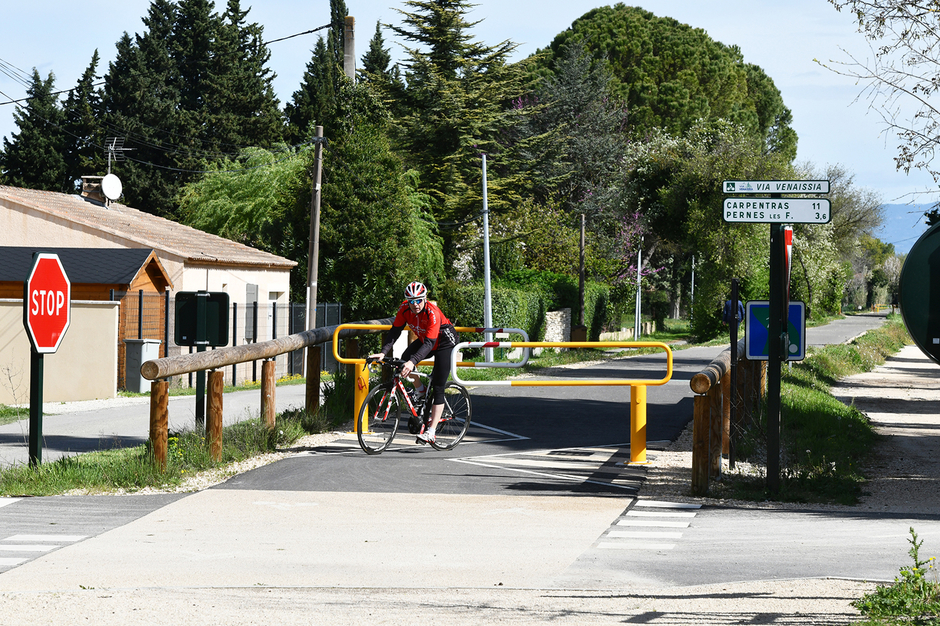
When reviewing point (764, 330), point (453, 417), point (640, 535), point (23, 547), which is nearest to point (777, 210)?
point (764, 330)

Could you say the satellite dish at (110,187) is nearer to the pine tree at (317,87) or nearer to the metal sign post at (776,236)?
the pine tree at (317,87)

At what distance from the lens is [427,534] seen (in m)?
7.99

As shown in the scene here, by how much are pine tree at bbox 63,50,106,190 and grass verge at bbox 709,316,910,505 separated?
1739 inches

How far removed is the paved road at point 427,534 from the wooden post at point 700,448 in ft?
1.99

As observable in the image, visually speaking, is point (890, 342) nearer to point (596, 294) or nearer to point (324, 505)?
point (596, 294)

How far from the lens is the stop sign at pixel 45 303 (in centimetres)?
1017

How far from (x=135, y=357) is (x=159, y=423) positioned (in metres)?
13.9

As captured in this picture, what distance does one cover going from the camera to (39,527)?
8.06m

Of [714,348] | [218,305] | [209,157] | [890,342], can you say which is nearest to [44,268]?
[218,305]

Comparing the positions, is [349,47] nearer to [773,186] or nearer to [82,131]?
[82,131]

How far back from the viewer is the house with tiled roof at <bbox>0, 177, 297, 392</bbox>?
92.9ft

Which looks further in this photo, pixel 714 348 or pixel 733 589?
pixel 714 348

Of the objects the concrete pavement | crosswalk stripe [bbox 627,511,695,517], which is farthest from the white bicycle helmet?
crosswalk stripe [bbox 627,511,695,517]

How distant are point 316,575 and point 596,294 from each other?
1714 inches
